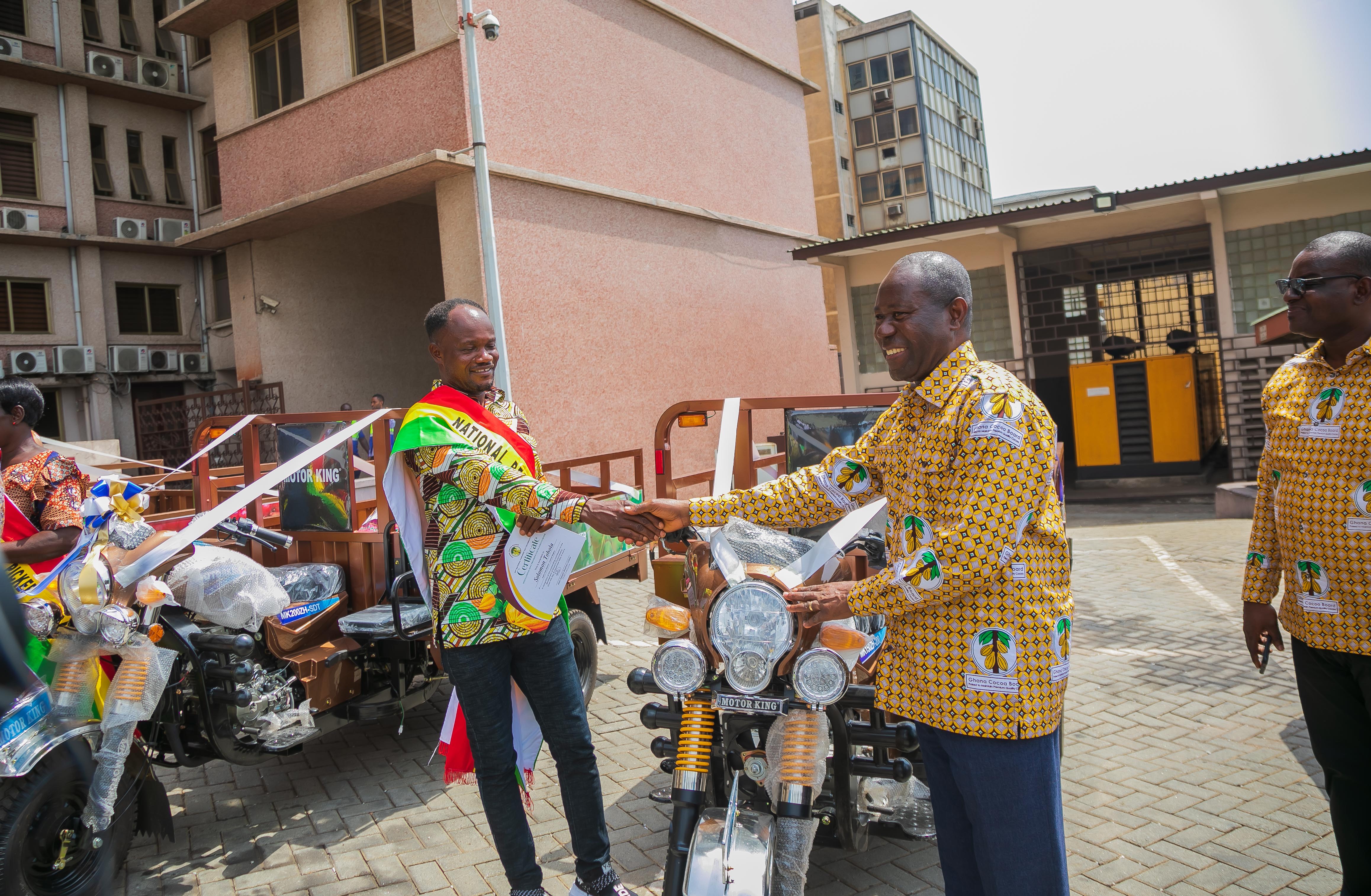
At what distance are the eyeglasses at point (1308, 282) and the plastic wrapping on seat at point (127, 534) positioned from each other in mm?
4223

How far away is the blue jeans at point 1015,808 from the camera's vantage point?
Answer: 6.35 feet

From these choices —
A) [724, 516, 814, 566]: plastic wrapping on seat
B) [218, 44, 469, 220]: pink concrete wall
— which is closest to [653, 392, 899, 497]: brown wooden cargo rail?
[724, 516, 814, 566]: plastic wrapping on seat

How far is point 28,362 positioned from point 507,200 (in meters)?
12.1

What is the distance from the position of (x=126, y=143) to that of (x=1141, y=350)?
2155 centimetres

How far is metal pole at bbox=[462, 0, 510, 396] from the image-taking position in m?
9.99

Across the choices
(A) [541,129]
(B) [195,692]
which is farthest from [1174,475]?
(B) [195,692]

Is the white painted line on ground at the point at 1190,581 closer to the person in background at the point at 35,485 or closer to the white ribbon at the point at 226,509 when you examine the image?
the white ribbon at the point at 226,509

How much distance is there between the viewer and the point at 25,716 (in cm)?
309

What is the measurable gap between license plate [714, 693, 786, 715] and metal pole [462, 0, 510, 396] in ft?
25.8

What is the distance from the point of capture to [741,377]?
1555 cm

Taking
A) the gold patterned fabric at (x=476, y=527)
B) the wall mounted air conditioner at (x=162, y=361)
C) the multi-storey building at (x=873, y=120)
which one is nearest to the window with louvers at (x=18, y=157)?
the wall mounted air conditioner at (x=162, y=361)

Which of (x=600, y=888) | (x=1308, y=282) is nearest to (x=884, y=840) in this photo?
(x=600, y=888)

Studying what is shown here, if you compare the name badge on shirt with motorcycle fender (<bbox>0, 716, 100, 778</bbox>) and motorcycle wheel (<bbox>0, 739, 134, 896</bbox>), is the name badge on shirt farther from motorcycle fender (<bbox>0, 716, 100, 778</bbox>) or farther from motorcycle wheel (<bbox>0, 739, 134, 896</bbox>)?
motorcycle fender (<bbox>0, 716, 100, 778</bbox>)

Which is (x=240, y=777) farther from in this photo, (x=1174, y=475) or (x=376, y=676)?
(x=1174, y=475)
